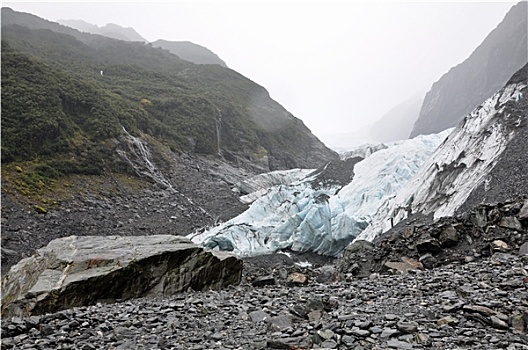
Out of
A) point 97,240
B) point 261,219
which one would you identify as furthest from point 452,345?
point 261,219

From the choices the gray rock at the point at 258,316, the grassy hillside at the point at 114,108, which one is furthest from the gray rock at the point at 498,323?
the grassy hillside at the point at 114,108

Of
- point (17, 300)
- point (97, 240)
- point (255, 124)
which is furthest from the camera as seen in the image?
point (255, 124)

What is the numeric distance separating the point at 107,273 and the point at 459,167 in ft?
52.7

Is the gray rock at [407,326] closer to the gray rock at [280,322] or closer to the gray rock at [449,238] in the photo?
the gray rock at [280,322]

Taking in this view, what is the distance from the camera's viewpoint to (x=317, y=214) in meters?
19.3

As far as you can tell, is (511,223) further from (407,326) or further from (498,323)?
(407,326)

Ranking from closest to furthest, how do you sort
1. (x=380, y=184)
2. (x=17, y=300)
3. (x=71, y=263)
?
(x=17, y=300), (x=71, y=263), (x=380, y=184)

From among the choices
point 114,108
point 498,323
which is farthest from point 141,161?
point 498,323

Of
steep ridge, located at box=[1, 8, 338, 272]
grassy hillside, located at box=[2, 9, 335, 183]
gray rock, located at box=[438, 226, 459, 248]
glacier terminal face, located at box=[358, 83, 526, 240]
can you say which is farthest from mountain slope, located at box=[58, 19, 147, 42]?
gray rock, located at box=[438, 226, 459, 248]

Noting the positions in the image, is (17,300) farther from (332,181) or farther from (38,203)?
(332,181)

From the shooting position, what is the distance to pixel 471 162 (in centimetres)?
1577

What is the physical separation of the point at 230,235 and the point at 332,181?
15860 millimetres

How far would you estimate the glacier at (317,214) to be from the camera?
18.4 m

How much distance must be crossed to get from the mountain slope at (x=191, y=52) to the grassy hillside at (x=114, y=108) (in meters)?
37.8
